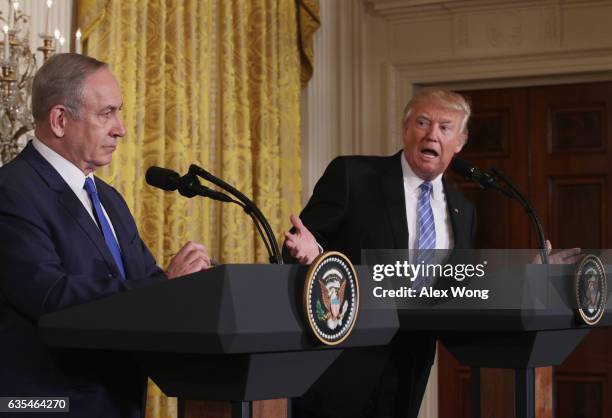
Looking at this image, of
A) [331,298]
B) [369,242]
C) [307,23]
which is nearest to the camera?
[331,298]

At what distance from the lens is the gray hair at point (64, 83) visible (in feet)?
7.96

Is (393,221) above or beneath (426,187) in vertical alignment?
beneath

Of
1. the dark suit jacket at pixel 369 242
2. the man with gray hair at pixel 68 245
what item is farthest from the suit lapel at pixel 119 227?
the dark suit jacket at pixel 369 242

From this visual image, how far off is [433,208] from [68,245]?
176 cm

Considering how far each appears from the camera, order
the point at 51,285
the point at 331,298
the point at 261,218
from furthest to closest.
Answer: the point at 261,218, the point at 51,285, the point at 331,298

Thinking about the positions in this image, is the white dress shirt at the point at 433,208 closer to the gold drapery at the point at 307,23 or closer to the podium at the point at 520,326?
the podium at the point at 520,326

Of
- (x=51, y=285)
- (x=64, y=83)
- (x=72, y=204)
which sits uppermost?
(x=64, y=83)

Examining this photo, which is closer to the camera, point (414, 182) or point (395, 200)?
point (395, 200)

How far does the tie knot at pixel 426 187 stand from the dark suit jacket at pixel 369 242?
0.26 ft

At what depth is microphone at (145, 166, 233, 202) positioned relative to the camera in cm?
232

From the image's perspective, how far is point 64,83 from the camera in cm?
244

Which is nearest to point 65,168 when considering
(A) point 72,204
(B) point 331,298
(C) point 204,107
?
(A) point 72,204

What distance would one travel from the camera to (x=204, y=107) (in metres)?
5.38

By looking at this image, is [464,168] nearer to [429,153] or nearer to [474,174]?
[474,174]
